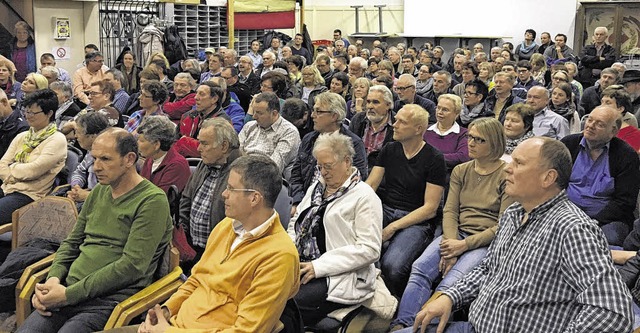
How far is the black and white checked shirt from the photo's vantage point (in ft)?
7.04

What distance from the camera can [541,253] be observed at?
2340 millimetres

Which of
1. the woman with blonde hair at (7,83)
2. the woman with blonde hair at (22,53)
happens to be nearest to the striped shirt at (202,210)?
the woman with blonde hair at (7,83)

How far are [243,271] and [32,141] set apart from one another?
2732 millimetres

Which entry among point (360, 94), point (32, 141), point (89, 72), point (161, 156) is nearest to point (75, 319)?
point (161, 156)

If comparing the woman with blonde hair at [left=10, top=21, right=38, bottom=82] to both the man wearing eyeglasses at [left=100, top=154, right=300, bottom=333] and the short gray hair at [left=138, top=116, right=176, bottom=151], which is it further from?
the man wearing eyeglasses at [left=100, top=154, right=300, bottom=333]

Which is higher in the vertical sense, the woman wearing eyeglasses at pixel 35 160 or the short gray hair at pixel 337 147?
the short gray hair at pixel 337 147

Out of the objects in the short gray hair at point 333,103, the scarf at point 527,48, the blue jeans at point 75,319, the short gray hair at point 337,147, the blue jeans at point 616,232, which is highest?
the scarf at point 527,48

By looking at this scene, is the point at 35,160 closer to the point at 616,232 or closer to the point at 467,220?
the point at 467,220

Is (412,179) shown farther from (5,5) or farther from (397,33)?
(397,33)

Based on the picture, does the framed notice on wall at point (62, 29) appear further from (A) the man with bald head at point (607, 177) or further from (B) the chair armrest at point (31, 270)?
(A) the man with bald head at point (607, 177)

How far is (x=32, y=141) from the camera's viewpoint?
4.70 meters

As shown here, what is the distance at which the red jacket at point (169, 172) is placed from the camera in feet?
13.3

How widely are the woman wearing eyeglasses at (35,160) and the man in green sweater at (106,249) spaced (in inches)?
54.8

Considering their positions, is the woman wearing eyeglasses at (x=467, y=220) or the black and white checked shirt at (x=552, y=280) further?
the woman wearing eyeglasses at (x=467, y=220)
